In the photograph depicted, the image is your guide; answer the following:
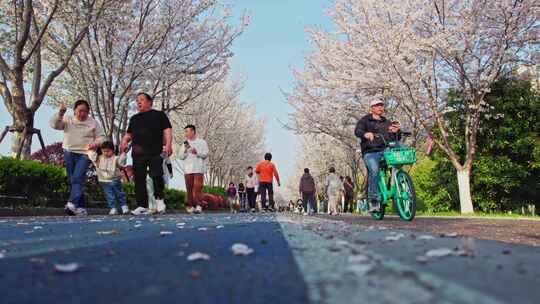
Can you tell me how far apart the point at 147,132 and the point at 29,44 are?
1141 centimetres

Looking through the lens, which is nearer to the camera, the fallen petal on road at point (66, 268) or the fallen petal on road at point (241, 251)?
the fallen petal on road at point (66, 268)

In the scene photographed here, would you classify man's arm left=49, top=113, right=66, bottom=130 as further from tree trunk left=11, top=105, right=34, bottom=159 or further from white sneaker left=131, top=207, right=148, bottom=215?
tree trunk left=11, top=105, right=34, bottom=159

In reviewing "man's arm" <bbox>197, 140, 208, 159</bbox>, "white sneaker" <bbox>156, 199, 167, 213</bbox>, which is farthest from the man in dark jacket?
"white sneaker" <bbox>156, 199, 167, 213</bbox>

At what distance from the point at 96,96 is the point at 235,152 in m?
29.7

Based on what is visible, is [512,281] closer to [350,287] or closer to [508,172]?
Result: [350,287]

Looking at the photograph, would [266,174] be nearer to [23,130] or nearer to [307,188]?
[307,188]

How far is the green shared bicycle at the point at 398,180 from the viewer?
7.89 metres

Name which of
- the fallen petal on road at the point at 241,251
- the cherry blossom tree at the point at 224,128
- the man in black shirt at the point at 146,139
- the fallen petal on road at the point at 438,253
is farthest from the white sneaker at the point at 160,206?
the cherry blossom tree at the point at 224,128

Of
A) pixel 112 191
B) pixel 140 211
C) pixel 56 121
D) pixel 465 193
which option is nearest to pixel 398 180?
pixel 140 211

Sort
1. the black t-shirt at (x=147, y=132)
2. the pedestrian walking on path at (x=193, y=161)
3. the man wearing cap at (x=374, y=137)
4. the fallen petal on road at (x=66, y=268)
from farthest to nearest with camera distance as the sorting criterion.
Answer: the pedestrian walking on path at (x=193, y=161) < the black t-shirt at (x=147, y=132) < the man wearing cap at (x=374, y=137) < the fallen petal on road at (x=66, y=268)

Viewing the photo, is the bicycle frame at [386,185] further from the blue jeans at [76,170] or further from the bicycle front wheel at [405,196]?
the blue jeans at [76,170]

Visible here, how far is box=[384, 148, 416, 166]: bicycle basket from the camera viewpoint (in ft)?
25.8

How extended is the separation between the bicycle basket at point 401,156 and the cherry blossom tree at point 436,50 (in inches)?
380

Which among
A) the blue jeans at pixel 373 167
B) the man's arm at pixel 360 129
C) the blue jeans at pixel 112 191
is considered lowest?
the blue jeans at pixel 112 191
